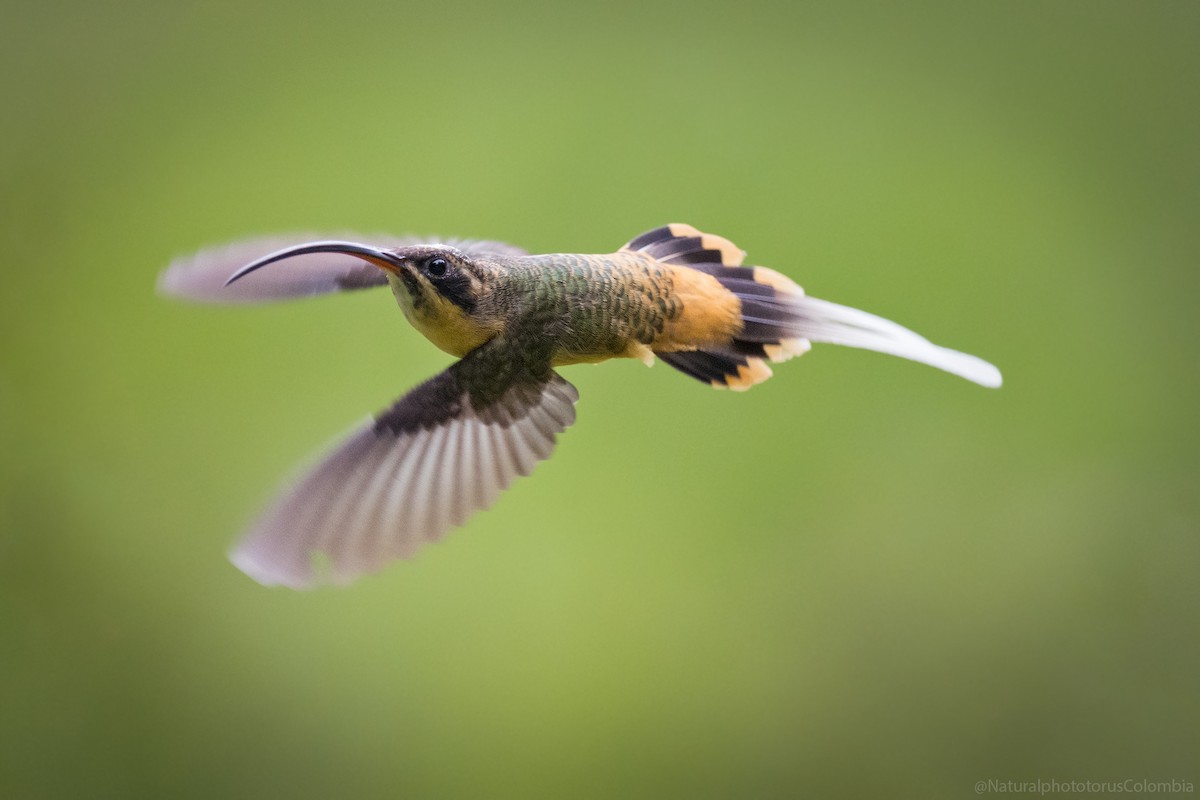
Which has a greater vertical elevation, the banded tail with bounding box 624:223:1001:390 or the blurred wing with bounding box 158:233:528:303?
the banded tail with bounding box 624:223:1001:390

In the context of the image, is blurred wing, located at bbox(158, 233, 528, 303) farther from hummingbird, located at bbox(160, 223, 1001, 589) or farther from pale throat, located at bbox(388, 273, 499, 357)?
pale throat, located at bbox(388, 273, 499, 357)

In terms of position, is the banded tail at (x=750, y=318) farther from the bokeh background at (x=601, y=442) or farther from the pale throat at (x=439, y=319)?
the bokeh background at (x=601, y=442)

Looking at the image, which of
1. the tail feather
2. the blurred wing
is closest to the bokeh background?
the blurred wing

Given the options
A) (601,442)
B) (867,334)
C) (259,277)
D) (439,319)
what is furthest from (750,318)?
(601,442)

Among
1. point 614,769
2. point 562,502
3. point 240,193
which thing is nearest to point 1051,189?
point 562,502

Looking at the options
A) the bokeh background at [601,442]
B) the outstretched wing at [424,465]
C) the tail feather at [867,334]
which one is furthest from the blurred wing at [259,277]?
the bokeh background at [601,442]

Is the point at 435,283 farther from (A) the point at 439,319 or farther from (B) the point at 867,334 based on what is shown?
(B) the point at 867,334
